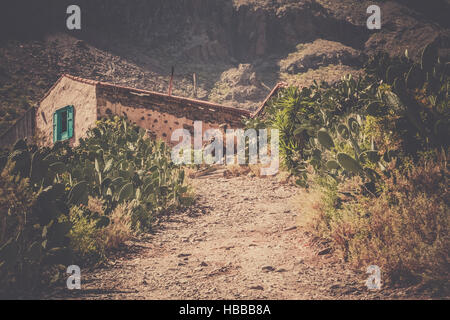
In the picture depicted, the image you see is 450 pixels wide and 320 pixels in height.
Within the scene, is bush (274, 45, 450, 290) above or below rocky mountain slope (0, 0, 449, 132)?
below

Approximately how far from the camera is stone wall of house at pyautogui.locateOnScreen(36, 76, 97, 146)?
13602 millimetres

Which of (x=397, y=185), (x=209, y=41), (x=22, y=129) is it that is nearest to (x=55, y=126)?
(x=22, y=129)

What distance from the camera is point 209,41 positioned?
49.8 metres

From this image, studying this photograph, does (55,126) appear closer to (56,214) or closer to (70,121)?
(70,121)

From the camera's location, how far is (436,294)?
329cm

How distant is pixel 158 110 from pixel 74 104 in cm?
371

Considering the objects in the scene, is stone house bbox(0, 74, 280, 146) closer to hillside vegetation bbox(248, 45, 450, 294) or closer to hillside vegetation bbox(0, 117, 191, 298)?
hillside vegetation bbox(0, 117, 191, 298)

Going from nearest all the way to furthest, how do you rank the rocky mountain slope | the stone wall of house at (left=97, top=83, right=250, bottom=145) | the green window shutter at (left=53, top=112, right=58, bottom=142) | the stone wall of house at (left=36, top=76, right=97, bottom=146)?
the stone wall of house at (left=97, top=83, right=250, bottom=145) → the stone wall of house at (left=36, top=76, right=97, bottom=146) → the green window shutter at (left=53, top=112, right=58, bottom=142) → the rocky mountain slope

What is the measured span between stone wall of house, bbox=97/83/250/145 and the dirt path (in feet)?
25.7

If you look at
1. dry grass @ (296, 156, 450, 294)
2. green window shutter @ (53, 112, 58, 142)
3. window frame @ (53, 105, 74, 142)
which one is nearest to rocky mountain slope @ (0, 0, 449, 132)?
green window shutter @ (53, 112, 58, 142)
